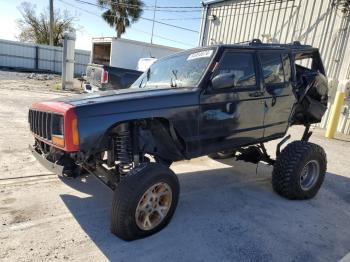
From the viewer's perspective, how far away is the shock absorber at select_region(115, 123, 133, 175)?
11.4 feet

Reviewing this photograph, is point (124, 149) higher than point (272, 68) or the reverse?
the reverse

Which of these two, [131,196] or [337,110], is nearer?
[131,196]

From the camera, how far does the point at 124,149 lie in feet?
11.6

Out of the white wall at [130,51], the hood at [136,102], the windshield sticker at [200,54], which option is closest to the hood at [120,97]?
the hood at [136,102]

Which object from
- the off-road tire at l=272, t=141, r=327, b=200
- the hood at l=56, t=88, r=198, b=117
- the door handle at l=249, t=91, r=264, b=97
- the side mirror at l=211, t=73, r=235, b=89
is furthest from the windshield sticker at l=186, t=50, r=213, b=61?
the off-road tire at l=272, t=141, r=327, b=200

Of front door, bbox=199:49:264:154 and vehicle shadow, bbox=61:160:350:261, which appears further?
front door, bbox=199:49:264:154

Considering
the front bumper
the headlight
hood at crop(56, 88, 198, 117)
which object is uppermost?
hood at crop(56, 88, 198, 117)

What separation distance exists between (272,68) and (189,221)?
251 centimetres

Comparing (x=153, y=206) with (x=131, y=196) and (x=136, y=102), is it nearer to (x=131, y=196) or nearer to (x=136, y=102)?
(x=131, y=196)

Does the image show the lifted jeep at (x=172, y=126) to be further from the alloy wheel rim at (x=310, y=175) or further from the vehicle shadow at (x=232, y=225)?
the vehicle shadow at (x=232, y=225)

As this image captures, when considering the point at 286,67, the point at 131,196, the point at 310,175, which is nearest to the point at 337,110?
the point at 310,175

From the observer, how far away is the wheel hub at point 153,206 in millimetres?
3383

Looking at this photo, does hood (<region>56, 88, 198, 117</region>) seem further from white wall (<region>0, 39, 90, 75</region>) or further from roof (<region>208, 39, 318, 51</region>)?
white wall (<region>0, 39, 90, 75</region>)

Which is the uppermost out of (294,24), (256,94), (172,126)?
(294,24)
